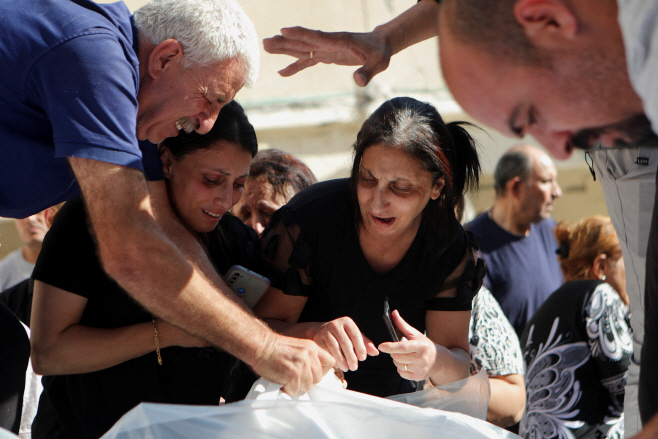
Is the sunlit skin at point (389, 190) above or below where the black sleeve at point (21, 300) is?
above

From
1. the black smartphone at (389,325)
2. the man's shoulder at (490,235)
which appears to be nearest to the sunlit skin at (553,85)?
the black smartphone at (389,325)

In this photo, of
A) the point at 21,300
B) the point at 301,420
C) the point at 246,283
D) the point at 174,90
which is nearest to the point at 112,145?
the point at 174,90

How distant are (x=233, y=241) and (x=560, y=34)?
138 cm

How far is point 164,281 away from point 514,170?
329 centimetres

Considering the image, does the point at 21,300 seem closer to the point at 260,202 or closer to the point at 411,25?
the point at 260,202

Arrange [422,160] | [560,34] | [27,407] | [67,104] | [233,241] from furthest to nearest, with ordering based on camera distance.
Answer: [27,407], [233,241], [422,160], [67,104], [560,34]

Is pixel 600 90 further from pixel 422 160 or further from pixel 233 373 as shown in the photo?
pixel 233 373

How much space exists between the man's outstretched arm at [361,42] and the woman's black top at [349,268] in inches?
16.9

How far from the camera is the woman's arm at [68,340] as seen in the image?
1.74 m

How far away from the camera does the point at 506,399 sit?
2322 millimetres

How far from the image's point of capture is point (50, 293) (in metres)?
1.74

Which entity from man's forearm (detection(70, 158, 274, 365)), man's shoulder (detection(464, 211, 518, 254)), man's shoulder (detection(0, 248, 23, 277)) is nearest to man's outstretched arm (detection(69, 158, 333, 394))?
man's forearm (detection(70, 158, 274, 365))

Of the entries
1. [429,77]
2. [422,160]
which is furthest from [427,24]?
[429,77]

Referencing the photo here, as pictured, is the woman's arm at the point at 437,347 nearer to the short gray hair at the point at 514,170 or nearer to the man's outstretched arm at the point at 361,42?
the man's outstretched arm at the point at 361,42
